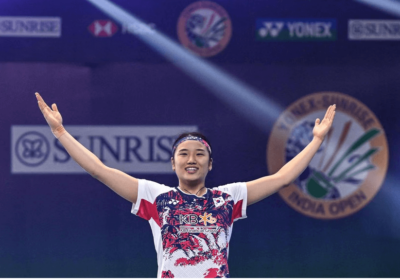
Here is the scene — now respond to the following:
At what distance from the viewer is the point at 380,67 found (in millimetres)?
6137

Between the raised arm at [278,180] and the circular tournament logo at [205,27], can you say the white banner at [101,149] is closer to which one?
the circular tournament logo at [205,27]

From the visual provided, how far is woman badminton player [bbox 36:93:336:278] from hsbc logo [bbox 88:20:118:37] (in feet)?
11.6

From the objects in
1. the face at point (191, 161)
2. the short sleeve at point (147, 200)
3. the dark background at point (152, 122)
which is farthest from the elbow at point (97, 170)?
the dark background at point (152, 122)

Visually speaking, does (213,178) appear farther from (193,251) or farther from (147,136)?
(193,251)

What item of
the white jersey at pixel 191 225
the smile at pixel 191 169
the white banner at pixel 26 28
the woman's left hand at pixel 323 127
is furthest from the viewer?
the white banner at pixel 26 28

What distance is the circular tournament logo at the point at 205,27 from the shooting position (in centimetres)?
605

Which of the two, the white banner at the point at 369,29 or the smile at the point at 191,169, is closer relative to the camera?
the smile at the point at 191,169

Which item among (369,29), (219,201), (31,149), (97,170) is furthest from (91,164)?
(369,29)

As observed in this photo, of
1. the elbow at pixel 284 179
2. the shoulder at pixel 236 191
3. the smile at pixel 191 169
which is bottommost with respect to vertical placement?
the shoulder at pixel 236 191

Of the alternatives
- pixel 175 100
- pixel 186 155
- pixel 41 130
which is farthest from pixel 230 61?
pixel 186 155

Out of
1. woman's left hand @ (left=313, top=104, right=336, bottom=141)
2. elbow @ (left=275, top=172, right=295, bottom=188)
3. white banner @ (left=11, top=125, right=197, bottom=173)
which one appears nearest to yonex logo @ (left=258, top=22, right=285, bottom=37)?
white banner @ (left=11, top=125, right=197, bottom=173)

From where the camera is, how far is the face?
8.57 ft

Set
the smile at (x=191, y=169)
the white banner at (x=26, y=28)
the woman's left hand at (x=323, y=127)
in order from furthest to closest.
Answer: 1. the white banner at (x=26, y=28)
2. the woman's left hand at (x=323, y=127)
3. the smile at (x=191, y=169)

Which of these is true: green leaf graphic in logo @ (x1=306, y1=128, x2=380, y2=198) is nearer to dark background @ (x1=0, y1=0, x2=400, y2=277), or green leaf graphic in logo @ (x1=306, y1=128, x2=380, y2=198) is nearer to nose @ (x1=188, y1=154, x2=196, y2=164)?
dark background @ (x1=0, y1=0, x2=400, y2=277)
